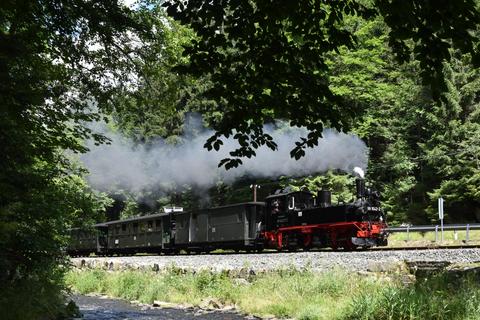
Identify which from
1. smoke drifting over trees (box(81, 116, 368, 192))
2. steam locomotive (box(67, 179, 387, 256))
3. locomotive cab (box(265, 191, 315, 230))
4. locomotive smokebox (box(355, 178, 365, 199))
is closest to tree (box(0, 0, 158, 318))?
steam locomotive (box(67, 179, 387, 256))

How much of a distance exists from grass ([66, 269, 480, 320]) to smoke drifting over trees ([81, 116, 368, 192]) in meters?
8.43

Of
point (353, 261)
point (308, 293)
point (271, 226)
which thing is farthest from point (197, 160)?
point (308, 293)

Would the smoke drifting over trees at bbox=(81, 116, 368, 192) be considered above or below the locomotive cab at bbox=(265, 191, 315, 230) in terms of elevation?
above

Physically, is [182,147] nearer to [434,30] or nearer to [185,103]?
[185,103]

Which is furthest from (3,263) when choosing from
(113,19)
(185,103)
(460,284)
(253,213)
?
(185,103)

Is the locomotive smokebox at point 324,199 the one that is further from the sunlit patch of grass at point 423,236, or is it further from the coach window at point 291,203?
→ the sunlit patch of grass at point 423,236

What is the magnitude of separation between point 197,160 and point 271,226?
12.2 meters

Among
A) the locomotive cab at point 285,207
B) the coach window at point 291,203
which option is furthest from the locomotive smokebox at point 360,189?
the coach window at point 291,203

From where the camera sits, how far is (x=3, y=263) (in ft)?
25.9

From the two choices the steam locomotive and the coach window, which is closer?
the steam locomotive

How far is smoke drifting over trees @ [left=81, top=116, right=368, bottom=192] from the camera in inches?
1054

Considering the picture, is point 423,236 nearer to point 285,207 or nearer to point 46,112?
point 285,207

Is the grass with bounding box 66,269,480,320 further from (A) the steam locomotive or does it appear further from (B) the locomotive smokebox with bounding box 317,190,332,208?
(B) the locomotive smokebox with bounding box 317,190,332,208

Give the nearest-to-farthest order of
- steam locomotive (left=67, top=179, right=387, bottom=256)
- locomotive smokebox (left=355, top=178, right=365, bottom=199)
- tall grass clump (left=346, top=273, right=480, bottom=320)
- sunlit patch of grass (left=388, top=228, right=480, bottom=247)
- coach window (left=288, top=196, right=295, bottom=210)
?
tall grass clump (left=346, top=273, right=480, bottom=320) < steam locomotive (left=67, top=179, right=387, bottom=256) < locomotive smokebox (left=355, top=178, right=365, bottom=199) < coach window (left=288, top=196, right=295, bottom=210) < sunlit patch of grass (left=388, top=228, right=480, bottom=247)
